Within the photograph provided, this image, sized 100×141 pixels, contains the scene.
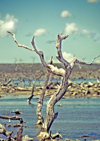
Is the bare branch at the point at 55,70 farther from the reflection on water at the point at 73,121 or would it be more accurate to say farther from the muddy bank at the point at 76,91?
the muddy bank at the point at 76,91

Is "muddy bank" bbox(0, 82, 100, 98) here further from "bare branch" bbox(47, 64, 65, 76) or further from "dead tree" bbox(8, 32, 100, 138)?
"bare branch" bbox(47, 64, 65, 76)

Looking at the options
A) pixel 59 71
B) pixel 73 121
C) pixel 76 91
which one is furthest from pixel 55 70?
pixel 76 91

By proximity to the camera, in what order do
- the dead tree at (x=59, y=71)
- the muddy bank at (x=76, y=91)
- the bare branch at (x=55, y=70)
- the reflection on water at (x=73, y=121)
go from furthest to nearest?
the muddy bank at (x=76, y=91), the reflection on water at (x=73, y=121), the bare branch at (x=55, y=70), the dead tree at (x=59, y=71)

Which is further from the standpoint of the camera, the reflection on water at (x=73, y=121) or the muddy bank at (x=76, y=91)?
the muddy bank at (x=76, y=91)

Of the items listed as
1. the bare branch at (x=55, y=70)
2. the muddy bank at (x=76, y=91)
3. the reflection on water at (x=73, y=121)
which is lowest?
the reflection on water at (x=73, y=121)

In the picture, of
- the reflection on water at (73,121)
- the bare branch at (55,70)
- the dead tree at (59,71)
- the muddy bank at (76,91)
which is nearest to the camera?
the dead tree at (59,71)

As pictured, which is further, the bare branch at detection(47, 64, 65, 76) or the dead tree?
the bare branch at detection(47, 64, 65, 76)

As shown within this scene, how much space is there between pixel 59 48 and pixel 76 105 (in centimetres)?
2960

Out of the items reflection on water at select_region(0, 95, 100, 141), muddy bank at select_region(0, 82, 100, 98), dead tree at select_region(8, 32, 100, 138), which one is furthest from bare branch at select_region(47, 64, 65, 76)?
muddy bank at select_region(0, 82, 100, 98)

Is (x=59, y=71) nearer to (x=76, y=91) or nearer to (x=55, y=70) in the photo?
(x=55, y=70)

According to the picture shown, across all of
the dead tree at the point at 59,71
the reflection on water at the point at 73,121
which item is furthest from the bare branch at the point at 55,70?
the reflection on water at the point at 73,121

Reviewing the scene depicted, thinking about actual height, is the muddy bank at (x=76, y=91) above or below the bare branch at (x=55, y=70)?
below

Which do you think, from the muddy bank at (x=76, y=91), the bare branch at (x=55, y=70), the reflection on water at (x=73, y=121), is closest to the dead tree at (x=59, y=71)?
the bare branch at (x=55, y=70)

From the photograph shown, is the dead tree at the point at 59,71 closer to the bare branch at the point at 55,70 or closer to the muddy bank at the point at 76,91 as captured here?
the bare branch at the point at 55,70
